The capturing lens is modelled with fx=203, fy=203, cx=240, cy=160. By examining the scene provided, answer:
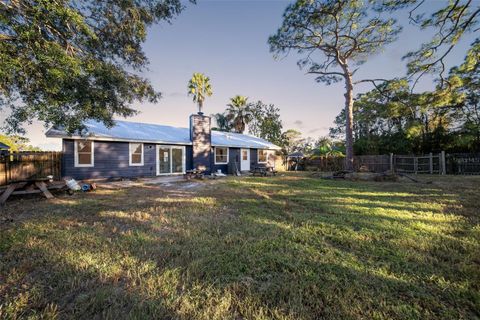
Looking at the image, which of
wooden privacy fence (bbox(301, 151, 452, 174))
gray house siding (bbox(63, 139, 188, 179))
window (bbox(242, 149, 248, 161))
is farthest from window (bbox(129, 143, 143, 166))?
wooden privacy fence (bbox(301, 151, 452, 174))

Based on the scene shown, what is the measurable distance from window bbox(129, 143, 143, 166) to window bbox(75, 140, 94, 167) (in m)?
1.98

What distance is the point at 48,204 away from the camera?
5980 millimetres

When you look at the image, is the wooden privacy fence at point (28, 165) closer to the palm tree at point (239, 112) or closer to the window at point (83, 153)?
the window at point (83, 153)

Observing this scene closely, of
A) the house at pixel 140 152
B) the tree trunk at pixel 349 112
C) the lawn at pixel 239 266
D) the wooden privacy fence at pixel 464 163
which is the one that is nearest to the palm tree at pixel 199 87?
the house at pixel 140 152

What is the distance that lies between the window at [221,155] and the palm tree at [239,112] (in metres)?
12.6

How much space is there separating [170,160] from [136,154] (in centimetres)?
223

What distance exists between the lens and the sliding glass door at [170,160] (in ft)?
44.4

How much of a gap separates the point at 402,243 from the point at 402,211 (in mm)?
2493

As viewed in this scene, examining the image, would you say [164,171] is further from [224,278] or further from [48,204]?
[224,278]

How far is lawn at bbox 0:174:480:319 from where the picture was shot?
73.0 inches

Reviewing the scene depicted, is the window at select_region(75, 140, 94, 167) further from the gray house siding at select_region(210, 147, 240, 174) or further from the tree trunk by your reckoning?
the tree trunk

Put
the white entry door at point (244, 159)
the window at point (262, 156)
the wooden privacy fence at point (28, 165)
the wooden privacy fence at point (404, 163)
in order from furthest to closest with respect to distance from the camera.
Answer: the window at point (262, 156), the white entry door at point (244, 159), the wooden privacy fence at point (404, 163), the wooden privacy fence at point (28, 165)

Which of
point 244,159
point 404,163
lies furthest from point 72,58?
point 404,163

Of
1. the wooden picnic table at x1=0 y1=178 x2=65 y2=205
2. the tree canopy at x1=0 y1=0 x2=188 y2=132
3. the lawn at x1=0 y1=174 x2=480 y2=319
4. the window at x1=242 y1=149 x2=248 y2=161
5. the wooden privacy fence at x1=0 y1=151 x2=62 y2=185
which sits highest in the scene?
the tree canopy at x1=0 y1=0 x2=188 y2=132
